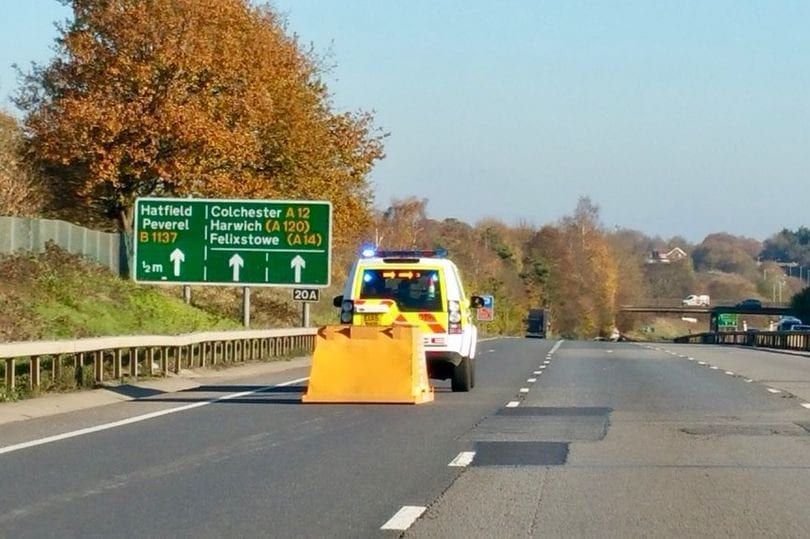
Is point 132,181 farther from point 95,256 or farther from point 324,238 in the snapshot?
point 324,238

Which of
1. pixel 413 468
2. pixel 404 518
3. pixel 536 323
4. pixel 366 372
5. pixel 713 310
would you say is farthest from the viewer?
pixel 713 310

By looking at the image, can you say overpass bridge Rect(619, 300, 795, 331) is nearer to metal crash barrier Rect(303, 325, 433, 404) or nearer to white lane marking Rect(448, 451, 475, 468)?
metal crash barrier Rect(303, 325, 433, 404)

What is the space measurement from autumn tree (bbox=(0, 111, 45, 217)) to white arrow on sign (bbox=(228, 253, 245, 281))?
43.3 ft

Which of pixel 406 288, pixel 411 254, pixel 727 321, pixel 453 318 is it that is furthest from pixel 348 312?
pixel 727 321

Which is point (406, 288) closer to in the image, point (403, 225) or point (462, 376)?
A: point (462, 376)

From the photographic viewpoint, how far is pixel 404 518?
1048 centimetres

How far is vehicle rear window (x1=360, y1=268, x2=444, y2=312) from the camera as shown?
879 inches

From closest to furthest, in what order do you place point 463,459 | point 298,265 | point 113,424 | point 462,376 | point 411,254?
point 463,459
point 113,424
point 411,254
point 462,376
point 298,265

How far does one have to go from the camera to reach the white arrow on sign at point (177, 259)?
34.2 metres

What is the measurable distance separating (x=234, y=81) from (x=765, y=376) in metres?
21.9

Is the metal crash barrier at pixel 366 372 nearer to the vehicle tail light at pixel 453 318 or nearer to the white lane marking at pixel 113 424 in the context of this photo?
the white lane marking at pixel 113 424

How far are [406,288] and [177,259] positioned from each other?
13.0m

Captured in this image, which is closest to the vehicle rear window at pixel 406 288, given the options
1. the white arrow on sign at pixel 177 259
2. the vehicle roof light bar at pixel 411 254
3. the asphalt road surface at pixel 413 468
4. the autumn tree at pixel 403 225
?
the vehicle roof light bar at pixel 411 254

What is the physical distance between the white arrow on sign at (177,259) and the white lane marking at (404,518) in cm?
2381
